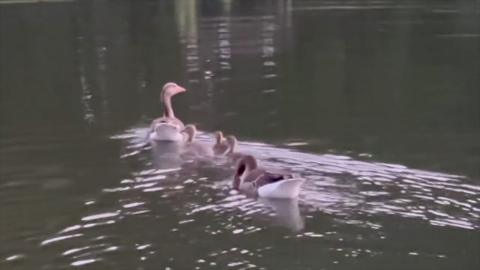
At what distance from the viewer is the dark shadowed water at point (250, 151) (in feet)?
36.2

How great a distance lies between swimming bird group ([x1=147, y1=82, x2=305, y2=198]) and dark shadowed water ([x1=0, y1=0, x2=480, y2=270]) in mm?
176

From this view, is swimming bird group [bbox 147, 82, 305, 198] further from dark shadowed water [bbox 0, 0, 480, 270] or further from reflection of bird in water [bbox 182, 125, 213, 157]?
dark shadowed water [bbox 0, 0, 480, 270]

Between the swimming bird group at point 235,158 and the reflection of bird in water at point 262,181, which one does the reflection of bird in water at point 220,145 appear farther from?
the reflection of bird in water at point 262,181

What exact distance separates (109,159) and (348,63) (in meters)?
12.6

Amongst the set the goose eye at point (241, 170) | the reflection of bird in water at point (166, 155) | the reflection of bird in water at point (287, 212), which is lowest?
the reflection of bird in water at point (166, 155)

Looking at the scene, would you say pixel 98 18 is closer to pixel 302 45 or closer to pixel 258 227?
pixel 302 45

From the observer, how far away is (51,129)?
1862 cm

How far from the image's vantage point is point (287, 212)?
12.3 metres

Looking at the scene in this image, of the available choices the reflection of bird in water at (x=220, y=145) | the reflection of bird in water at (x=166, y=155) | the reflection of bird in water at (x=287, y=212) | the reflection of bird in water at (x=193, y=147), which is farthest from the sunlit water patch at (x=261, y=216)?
the reflection of bird in water at (x=193, y=147)

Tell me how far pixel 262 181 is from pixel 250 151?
8.67 ft

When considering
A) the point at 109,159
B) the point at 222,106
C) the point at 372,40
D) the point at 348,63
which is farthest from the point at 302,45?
the point at 109,159

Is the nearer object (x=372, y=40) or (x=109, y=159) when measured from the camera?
(x=109, y=159)

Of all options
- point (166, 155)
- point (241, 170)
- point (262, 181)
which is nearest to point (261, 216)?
point (262, 181)

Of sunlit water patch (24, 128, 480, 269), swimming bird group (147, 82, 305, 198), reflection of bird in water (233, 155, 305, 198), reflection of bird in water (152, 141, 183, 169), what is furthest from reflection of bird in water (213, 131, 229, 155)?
reflection of bird in water (233, 155, 305, 198)
